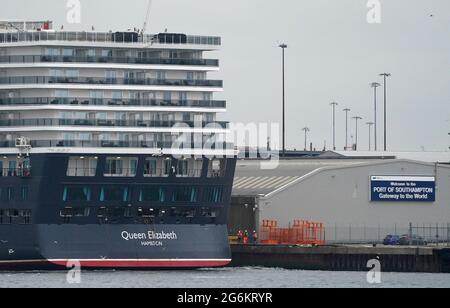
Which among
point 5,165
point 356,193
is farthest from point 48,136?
point 356,193

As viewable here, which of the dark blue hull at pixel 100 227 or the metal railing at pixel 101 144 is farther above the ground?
the metal railing at pixel 101 144

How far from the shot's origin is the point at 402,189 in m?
110

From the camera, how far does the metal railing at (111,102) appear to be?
90062 mm

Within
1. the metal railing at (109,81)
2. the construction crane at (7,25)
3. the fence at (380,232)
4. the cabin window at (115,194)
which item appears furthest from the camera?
the fence at (380,232)

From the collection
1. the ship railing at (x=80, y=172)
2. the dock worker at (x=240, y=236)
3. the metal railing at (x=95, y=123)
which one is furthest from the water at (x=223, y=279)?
the metal railing at (x=95, y=123)

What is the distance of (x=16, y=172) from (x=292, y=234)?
23.2 metres

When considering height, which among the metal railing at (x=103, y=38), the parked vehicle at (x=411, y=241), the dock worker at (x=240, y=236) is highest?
the metal railing at (x=103, y=38)

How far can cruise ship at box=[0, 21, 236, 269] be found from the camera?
87.6 metres

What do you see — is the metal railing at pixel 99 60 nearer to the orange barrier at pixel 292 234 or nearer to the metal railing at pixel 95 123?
the metal railing at pixel 95 123

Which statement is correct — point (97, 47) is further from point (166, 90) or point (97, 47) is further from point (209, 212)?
point (209, 212)

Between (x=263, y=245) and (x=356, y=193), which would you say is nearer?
(x=263, y=245)

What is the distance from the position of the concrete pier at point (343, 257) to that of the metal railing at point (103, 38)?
14.7m

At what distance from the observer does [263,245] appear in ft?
323
